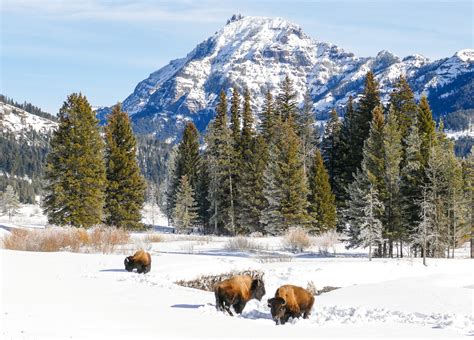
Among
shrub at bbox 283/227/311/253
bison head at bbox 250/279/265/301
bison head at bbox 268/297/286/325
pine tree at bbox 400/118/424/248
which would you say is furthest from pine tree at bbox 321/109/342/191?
bison head at bbox 268/297/286/325

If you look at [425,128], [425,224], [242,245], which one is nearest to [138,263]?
[242,245]

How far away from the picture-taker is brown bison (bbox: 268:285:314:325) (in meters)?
12.7

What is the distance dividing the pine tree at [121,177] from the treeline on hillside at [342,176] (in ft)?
36.0

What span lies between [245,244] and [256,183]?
55.3 feet

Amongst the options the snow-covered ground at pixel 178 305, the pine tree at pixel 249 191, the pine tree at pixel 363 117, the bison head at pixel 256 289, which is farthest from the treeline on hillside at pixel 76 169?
the bison head at pixel 256 289

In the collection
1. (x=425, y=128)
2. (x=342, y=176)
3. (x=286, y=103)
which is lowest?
(x=342, y=176)

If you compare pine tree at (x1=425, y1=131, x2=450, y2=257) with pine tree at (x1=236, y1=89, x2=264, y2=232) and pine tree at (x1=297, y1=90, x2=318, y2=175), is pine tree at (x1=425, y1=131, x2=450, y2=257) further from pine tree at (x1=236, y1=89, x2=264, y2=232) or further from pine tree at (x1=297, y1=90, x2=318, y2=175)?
pine tree at (x1=297, y1=90, x2=318, y2=175)

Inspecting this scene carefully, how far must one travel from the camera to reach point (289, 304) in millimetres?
12961

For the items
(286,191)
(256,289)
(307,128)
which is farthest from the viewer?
(307,128)

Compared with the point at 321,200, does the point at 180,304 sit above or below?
below

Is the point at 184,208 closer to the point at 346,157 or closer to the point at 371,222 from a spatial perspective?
the point at 346,157

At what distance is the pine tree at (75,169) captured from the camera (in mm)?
38094

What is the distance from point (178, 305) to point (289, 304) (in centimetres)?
287

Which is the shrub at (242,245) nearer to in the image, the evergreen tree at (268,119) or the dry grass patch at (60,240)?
the dry grass patch at (60,240)
